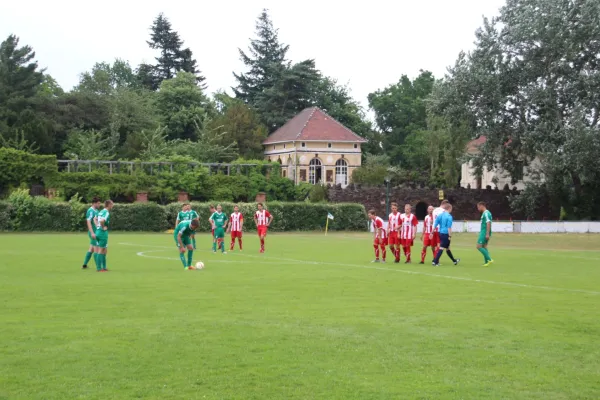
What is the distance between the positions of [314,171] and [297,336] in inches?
2951

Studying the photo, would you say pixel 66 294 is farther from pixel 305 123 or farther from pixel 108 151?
pixel 305 123

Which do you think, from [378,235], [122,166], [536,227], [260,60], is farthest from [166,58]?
[378,235]

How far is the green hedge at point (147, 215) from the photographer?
52875mm

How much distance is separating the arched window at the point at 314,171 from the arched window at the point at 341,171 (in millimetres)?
2056

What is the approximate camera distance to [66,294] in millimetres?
16188

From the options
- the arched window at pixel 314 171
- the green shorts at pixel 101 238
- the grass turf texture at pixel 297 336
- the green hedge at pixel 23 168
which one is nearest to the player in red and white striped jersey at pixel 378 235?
the grass turf texture at pixel 297 336

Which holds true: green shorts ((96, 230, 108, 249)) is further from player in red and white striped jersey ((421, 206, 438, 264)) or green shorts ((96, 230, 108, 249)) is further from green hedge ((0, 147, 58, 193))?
green hedge ((0, 147, 58, 193))

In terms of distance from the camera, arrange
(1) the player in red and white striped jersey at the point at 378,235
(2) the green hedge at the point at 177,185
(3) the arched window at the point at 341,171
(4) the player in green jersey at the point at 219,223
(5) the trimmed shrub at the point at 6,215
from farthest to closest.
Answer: (3) the arched window at the point at 341,171, (2) the green hedge at the point at 177,185, (5) the trimmed shrub at the point at 6,215, (4) the player in green jersey at the point at 219,223, (1) the player in red and white striped jersey at the point at 378,235

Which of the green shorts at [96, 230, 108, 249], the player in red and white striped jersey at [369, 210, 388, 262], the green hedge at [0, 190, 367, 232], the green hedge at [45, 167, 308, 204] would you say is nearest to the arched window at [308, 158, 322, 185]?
the green hedge at [45, 167, 308, 204]

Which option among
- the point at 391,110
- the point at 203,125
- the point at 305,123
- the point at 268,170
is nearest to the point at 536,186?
the point at 268,170

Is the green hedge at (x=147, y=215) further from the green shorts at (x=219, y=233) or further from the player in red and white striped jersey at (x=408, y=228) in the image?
the player in red and white striped jersey at (x=408, y=228)

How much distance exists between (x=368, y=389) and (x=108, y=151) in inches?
2921

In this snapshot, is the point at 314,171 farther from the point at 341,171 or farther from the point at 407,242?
the point at 407,242

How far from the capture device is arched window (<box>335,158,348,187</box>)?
8719 cm
